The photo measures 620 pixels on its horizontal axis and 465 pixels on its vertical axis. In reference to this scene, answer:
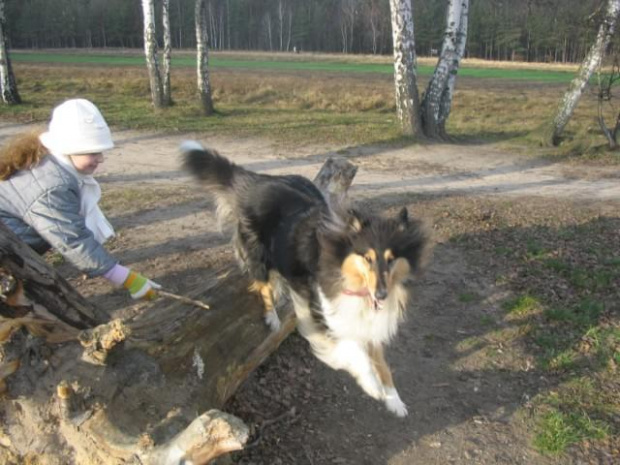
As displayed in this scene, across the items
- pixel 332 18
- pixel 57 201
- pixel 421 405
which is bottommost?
pixel 421 405

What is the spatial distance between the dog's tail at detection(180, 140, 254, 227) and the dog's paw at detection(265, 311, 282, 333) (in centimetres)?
92

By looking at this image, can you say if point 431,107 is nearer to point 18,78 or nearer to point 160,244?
point 160,244

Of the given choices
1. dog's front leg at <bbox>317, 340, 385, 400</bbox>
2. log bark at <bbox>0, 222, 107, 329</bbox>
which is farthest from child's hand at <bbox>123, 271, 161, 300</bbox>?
dog's front leg at <bbox>317, 340, 385, 400</bbox>

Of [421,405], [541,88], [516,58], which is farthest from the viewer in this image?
[516,58]

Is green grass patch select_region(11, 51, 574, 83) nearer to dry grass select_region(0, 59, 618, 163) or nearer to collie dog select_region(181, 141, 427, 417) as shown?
dry grass select_region(0, 59, 618, 163)

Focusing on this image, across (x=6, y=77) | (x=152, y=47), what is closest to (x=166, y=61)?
(x=152, y=47)

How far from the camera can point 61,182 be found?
10.8 feet

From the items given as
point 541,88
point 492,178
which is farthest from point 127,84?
point 541,88

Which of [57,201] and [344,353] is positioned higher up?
[57,201]

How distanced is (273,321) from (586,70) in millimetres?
11105

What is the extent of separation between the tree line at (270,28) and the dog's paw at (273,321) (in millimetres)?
42997

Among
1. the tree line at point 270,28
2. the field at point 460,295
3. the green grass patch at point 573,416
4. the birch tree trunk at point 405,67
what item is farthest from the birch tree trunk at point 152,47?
the tree line at point 270,28

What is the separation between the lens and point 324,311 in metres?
3.71

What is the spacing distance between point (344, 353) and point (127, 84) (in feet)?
70.3
